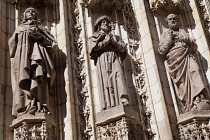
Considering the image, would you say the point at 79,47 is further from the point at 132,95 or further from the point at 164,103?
the point at 164,103

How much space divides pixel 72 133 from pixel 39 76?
4.71 feet

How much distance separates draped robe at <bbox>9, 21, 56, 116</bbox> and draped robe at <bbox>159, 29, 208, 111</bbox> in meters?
2.87

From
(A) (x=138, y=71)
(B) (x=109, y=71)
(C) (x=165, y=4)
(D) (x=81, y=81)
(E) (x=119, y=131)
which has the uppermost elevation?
(C) (x=165, y=4)

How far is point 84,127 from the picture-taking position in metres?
8.39

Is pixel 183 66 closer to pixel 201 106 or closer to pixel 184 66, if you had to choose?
pixel 184 66

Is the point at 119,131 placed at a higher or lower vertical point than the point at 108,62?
lower

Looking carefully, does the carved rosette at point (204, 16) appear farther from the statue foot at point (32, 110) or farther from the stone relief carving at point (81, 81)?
the statue foot at point (32, 110)

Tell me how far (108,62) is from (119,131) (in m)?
1.78

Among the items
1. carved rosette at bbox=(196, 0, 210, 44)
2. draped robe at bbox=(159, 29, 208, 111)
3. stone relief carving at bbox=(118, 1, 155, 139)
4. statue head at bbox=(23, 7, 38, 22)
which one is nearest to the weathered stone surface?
stone relief carving at bbox=(118, 1, 155, 139)

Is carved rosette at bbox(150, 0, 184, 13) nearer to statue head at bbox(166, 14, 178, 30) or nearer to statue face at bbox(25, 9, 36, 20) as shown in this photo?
statue head at bbox(166, 14, 178, 30)

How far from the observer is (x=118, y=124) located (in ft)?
26.6

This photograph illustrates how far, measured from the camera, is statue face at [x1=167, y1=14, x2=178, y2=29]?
971cm

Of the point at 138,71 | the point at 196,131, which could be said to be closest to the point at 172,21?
the point at 138,71

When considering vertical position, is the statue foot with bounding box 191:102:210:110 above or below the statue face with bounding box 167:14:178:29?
→ below
